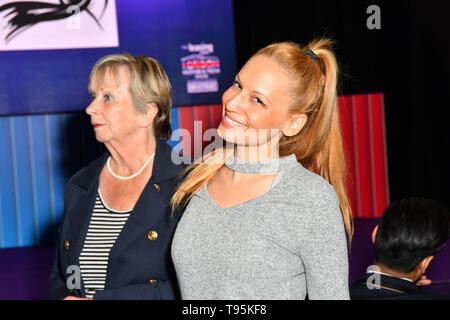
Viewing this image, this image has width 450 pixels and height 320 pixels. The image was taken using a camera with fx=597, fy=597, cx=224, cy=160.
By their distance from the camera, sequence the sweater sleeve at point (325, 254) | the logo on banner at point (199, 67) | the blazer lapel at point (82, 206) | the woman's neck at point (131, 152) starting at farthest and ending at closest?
1. the logo on banner at point (199, 67)
2. the woman's neck at point (131, 152)
3. the blazer lapel at point (82, 206)
4. the sweater sleeve at point (325, 254)

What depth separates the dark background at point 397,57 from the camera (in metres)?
5.30

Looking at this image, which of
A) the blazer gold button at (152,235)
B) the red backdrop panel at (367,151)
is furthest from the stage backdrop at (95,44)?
the blazer gold button at (152,235)

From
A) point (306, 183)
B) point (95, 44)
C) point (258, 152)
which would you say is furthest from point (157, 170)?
point (95, 44)

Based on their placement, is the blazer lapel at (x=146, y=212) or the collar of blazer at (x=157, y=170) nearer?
the blazer lapel at (x=146, y=212)

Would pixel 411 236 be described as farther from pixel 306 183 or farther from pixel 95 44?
pixel 95 44

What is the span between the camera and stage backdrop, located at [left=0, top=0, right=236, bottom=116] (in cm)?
473

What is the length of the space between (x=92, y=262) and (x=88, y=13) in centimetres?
344

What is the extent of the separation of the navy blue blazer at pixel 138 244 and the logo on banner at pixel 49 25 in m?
3.09

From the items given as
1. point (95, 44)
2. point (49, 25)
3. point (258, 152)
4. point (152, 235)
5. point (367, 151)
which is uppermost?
point (49, 25)

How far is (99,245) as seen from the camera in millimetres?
1876

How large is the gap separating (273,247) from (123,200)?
2.47 ft

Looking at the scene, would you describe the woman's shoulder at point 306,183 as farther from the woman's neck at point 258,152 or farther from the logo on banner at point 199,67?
the logo on banner at point 199,67
